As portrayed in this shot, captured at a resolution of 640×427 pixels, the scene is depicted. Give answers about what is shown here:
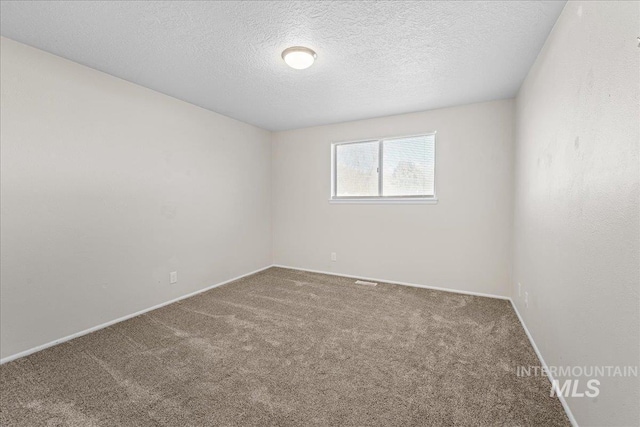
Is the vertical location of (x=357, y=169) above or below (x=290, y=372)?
above

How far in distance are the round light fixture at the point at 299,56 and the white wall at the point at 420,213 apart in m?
2.02

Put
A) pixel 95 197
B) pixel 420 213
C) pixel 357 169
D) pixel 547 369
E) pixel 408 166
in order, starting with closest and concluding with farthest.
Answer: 1. pixel 547 369
2. pixel 95 197
3. pixel 420 213
4. pixel 408 166
5. pixel 357 169

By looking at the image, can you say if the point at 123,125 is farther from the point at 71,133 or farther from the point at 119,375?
the point at 119,375

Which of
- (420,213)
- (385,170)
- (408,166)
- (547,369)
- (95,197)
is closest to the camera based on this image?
(547,369)

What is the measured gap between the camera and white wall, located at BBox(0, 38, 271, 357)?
205 cm

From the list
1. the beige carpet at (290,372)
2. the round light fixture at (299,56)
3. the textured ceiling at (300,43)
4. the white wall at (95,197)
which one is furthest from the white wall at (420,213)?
the round light fixture at (299,56)

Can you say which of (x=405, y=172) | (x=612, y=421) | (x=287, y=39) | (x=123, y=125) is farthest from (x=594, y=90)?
(x=123, y=125)

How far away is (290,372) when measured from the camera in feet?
6.18

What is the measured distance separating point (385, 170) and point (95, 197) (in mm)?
3462

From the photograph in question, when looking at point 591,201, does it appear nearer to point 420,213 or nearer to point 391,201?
point 420,213

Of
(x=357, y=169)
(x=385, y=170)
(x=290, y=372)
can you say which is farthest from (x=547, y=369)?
(x=357, y=169)

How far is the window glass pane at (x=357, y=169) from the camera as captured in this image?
13.4 ft

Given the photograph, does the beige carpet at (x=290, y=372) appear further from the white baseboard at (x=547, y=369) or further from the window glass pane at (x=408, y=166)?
the window glass pane at (x=408, y=166)

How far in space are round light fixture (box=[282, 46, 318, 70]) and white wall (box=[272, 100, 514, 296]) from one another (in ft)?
6.61
